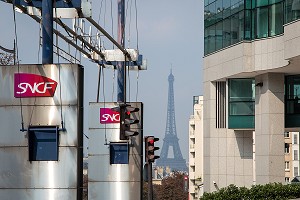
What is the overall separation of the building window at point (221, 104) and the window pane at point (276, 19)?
30.1 ft

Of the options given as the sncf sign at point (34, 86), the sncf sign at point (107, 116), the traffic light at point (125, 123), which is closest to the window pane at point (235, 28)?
the sncf sign at point (107, 116)

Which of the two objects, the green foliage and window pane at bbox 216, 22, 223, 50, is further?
window pane at bbox 216, 22, 223, 50

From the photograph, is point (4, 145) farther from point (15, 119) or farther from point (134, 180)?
point (134, 180)

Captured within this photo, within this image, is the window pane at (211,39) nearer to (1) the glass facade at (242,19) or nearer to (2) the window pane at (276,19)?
(1) the glass facade at (242,19)

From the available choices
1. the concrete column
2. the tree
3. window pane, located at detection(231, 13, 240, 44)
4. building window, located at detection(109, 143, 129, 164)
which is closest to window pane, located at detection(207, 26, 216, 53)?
window pane, located at detection(231, 13, 240, 44)

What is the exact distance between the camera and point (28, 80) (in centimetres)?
2220

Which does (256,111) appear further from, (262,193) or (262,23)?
(262,193)

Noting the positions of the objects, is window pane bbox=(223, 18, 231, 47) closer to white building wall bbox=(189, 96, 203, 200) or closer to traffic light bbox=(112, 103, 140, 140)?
traffic light bbox=(112, 103, 140, 140)

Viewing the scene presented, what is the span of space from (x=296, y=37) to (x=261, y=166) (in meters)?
11.3

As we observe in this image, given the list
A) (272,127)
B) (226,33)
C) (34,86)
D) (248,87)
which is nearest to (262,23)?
(226,33)

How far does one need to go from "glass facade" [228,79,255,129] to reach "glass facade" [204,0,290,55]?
2.52m

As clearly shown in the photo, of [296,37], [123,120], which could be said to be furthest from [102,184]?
[123,120]

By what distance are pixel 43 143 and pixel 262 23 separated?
32322mm

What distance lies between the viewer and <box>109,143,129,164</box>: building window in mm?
46688
